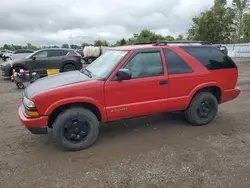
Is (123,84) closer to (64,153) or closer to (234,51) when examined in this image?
(64,153)

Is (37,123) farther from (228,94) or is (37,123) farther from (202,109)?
(228,94)

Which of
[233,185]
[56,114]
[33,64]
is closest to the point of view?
[233,185]

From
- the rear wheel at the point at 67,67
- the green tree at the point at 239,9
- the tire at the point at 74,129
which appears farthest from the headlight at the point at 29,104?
the green tree at the point at 239,9

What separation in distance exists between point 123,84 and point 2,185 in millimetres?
2304

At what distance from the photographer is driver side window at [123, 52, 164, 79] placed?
4004mm

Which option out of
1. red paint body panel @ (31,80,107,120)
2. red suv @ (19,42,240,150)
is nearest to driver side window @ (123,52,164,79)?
red suv @ (19,42,240,150)

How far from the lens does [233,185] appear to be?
279cm

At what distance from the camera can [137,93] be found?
3.97m

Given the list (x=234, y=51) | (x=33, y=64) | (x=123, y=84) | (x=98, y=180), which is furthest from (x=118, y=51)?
(x=234, y=51)

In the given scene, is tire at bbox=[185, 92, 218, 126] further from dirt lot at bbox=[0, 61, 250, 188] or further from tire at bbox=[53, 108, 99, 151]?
tire at bbox=[53, 108, 99, 151]

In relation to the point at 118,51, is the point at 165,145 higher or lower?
lower

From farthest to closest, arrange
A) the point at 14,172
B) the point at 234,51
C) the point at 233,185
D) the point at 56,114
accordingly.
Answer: the point at 234,51, the point at 56,114, the point at 14,172, the point at 233,185

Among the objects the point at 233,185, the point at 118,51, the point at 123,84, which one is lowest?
the point at 233,185

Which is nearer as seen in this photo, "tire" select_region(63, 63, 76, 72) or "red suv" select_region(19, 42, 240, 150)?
"red suv" select_region(19, 42, 240, 150)
